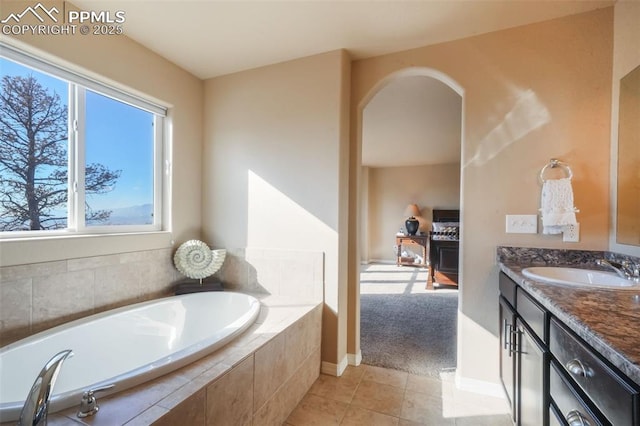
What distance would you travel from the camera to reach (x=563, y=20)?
69.1 inches

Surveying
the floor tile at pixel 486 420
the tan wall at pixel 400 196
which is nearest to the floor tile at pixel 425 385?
the floor tile at pixel 486 420

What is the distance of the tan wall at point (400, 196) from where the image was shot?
6.48 meters

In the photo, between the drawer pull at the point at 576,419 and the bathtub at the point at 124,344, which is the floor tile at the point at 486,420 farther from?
the bathtub at the point at 124,344

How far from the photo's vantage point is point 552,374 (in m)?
1.05

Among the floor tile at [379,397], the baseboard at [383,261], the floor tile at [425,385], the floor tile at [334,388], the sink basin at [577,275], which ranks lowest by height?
the baseboard at [383,261]

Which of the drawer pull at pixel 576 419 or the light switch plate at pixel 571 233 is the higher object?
the light switch plate at pixel 571 233

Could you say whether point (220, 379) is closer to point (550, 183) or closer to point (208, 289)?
point (208, 289)

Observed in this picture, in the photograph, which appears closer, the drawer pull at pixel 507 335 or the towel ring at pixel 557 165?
the drawer pull at pixel 507 335

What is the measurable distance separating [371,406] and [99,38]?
2920 mm

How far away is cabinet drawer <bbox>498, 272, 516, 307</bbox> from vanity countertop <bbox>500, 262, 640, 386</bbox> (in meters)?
0.24

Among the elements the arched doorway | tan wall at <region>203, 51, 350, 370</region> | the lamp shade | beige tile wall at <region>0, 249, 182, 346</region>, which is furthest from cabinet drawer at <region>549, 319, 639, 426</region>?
the lamp shade

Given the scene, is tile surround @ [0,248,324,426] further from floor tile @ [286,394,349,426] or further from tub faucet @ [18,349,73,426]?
tub faucet @ [18,349,73,426]

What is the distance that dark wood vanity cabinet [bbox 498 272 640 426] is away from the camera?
2.25 ft

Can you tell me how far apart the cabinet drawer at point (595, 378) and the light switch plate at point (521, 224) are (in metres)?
0.95
